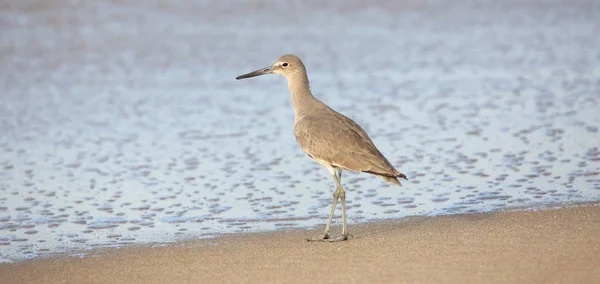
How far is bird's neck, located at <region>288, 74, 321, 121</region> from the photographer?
7805 mm

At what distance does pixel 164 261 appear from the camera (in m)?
6.32

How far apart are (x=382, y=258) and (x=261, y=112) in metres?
4.93

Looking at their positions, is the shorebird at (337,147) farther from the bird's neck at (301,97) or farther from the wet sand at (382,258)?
the wet sand at (382,258)

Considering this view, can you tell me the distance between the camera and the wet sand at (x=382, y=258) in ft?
18.7

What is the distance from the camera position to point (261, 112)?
10906 millimetres

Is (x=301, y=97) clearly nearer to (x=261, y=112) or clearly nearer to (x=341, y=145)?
(x=341, y=145)

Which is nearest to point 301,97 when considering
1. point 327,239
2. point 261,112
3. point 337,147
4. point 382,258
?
point 337,147

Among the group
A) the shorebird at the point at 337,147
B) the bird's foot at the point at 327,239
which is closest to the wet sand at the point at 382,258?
the bird's foot at the point at 327,239

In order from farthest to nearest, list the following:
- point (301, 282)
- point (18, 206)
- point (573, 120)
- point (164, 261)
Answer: point (573, 120)
point (18, 206)
point (164, 261)
point (301, 282)

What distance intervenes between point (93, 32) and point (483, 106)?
6.55m

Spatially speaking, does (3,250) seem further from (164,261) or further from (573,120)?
(573,120)

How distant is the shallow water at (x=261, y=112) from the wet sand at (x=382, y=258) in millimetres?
402

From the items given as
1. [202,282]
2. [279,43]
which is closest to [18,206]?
[202,282]

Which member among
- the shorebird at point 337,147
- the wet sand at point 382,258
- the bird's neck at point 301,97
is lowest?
the wet sand at point 382,258
